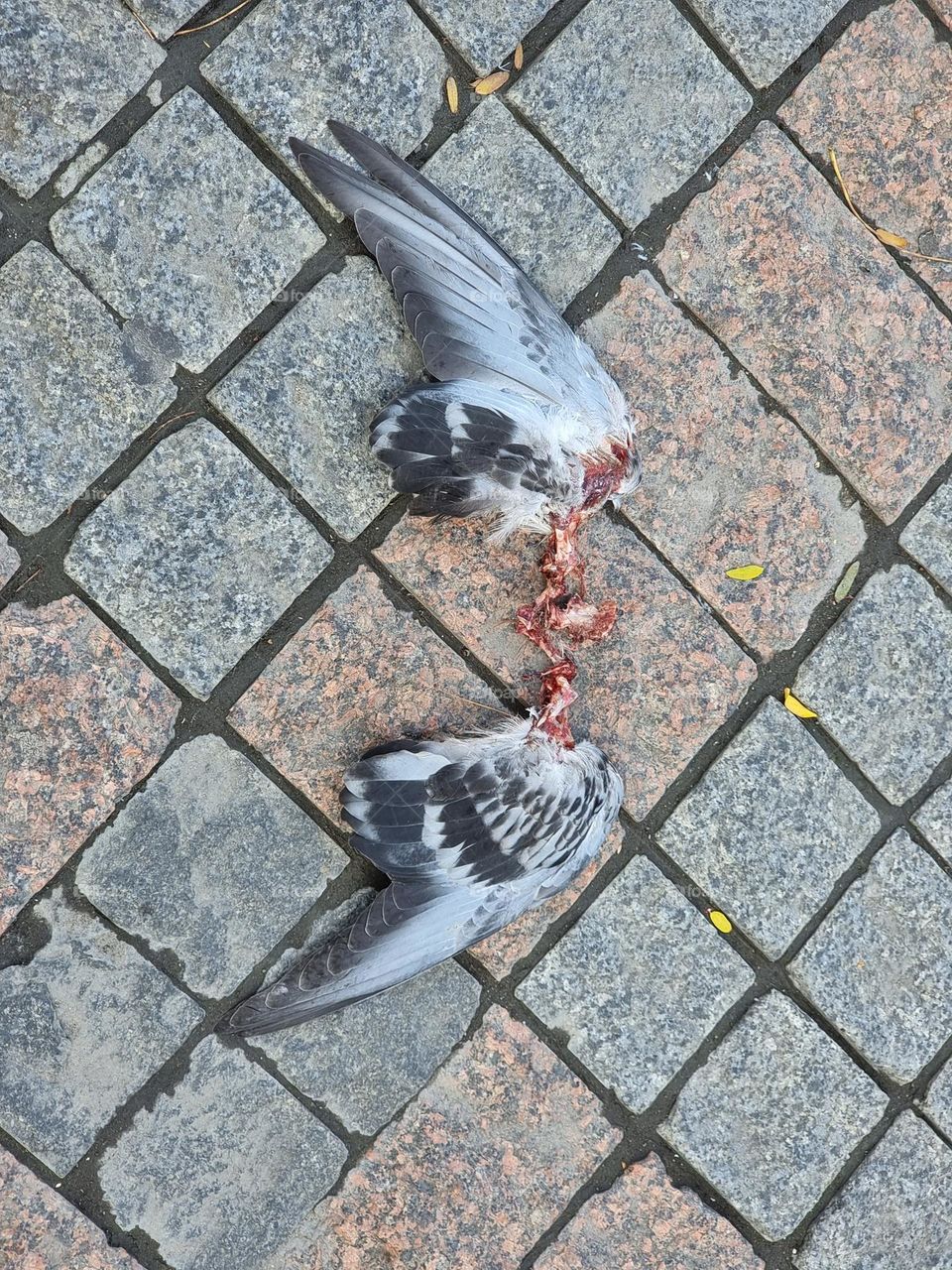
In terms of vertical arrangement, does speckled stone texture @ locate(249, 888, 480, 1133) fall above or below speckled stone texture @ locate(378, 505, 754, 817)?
below

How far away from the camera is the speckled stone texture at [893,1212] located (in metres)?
2.38

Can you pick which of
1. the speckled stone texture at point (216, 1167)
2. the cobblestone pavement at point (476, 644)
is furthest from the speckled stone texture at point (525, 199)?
the speckled stone texture at point (216, 1167)

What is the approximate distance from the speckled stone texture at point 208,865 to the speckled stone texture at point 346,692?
88 millimetres

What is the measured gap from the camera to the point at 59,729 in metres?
2.15

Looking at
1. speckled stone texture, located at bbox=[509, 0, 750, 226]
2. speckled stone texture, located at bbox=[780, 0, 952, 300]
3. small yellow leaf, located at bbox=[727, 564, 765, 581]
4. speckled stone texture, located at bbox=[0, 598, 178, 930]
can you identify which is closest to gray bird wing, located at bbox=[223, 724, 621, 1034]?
speckled stone texture, located at bbox=[0, 598, 178, 930]

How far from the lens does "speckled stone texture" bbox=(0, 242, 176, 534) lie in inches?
82.4

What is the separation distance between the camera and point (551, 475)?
2061 mm

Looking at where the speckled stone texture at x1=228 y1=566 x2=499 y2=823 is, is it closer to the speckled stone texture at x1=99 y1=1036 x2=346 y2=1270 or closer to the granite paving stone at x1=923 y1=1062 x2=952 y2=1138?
the speckled stone texture at x1=99 y1=1036 x2=346 y2=1270

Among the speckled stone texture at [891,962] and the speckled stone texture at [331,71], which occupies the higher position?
the speckled stone texture at [331,71]

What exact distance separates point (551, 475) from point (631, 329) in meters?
0.50

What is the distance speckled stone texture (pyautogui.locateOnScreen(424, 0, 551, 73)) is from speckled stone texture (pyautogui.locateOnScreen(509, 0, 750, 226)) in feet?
0.25

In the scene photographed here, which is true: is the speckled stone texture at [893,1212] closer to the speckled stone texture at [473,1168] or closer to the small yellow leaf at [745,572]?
the speckled stone texture at [473,1168]

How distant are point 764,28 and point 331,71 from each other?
1012 mm

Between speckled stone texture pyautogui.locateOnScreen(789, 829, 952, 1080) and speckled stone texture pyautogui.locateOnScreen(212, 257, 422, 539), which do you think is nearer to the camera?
speckled stone texture pyautogui.locateOnScreen(212, 257, 422, 539)
